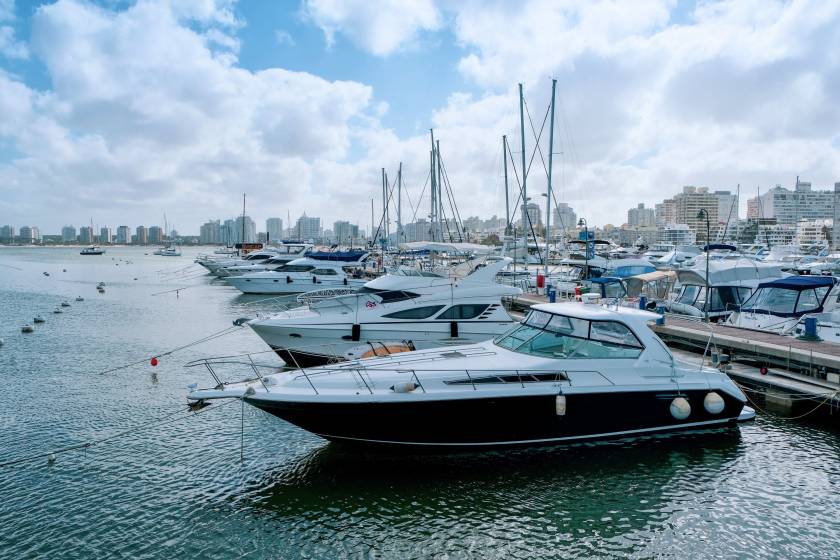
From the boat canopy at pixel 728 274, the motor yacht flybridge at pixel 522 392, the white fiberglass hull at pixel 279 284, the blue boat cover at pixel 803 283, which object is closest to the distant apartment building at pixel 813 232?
the white fiberglass hull at pixel 279 284

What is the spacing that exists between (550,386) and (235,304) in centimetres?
3130

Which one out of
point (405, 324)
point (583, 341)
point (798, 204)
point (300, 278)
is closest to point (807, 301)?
point (583, 341)

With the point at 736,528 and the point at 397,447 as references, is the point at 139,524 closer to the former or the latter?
the point at 397,447

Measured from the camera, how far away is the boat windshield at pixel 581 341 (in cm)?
1144

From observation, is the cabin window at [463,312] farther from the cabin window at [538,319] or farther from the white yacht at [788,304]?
the white yacht at [788,304]

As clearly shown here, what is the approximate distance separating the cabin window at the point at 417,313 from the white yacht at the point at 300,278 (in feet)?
79.5

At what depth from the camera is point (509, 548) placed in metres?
8.04

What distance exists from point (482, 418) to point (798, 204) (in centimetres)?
20181

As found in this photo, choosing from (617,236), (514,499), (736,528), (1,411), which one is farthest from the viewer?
(617,236)

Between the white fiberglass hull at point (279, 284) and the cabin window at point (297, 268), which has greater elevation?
the cabin window at point (297, 268)

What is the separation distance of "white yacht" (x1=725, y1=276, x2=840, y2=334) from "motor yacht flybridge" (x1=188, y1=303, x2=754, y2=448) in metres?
8.12

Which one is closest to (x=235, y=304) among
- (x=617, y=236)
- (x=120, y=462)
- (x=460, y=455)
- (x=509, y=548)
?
(x=120, y=462)

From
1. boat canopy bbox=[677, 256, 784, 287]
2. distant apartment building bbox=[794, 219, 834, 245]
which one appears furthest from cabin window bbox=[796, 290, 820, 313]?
distant apartment building bbox=[794, 219, 834, 245]

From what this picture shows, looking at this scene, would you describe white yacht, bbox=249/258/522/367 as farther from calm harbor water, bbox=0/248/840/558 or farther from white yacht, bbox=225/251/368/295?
white yacht, bbox=225/251/368/295
